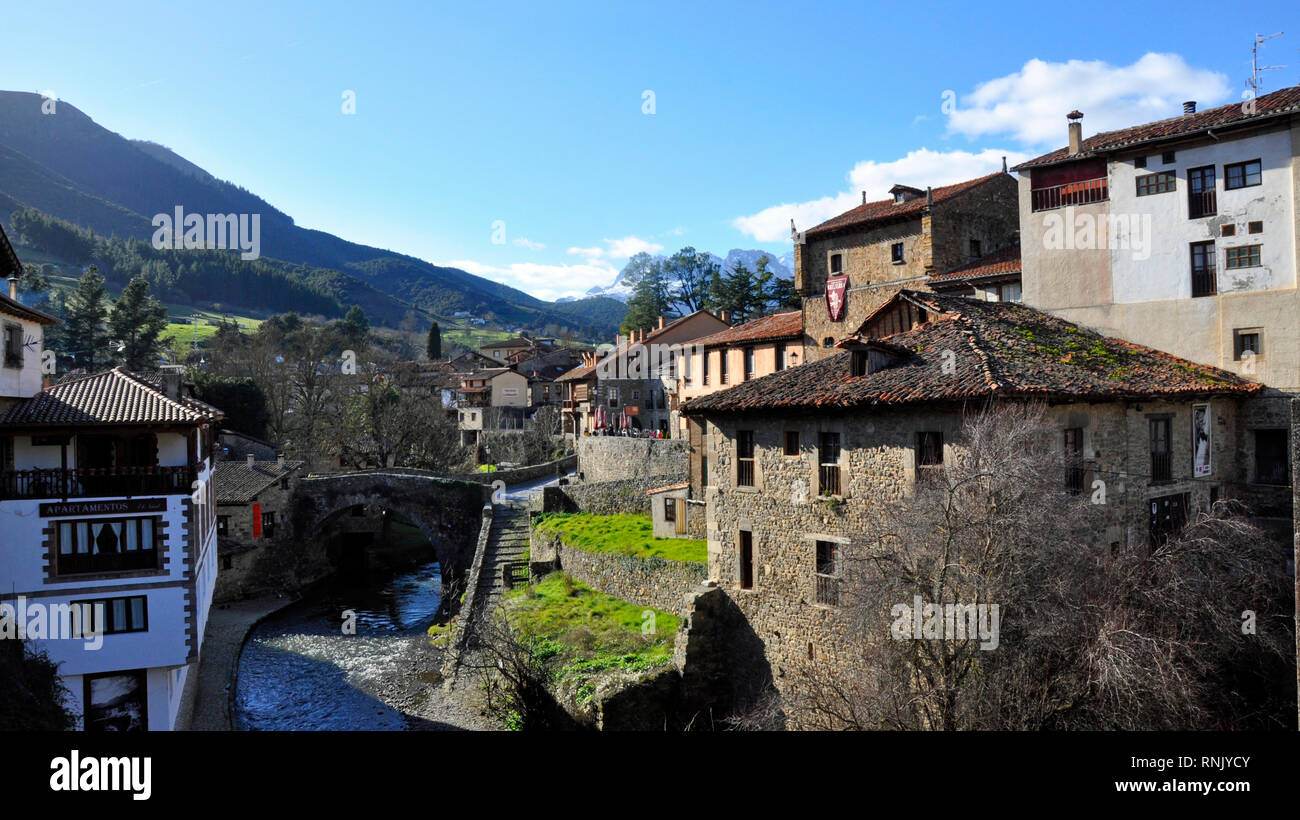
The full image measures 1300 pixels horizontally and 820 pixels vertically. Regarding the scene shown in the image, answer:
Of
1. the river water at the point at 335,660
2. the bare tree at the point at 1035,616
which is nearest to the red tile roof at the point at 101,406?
the river water at the point at 335,660

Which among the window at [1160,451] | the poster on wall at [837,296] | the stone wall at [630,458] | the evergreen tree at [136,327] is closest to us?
the window at [1160,451]

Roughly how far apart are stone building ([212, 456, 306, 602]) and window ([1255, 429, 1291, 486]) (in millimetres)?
43895

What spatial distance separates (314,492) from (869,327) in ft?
117

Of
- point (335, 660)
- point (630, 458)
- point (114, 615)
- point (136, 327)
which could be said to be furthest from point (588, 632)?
point (136, 327)

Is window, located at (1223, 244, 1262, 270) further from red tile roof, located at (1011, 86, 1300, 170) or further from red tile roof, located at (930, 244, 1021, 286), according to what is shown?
red tile roof, located at (930, 244, 1021, 286)

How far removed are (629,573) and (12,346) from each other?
19.0 m

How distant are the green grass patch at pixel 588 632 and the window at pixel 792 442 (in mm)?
6619

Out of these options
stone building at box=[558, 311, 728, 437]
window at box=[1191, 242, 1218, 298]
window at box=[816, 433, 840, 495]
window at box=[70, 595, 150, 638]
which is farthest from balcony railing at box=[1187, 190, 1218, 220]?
stone building at box=[558, 311, 728, 437]

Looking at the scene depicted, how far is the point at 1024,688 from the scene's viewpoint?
12008 mm

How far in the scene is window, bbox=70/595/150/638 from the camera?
20.9 metres

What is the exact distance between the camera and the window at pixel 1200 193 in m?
20.5

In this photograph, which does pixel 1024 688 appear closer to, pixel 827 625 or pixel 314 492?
pixel 827 625

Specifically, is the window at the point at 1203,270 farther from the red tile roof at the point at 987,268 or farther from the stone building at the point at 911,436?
the red tile roof at the point at 987,268
